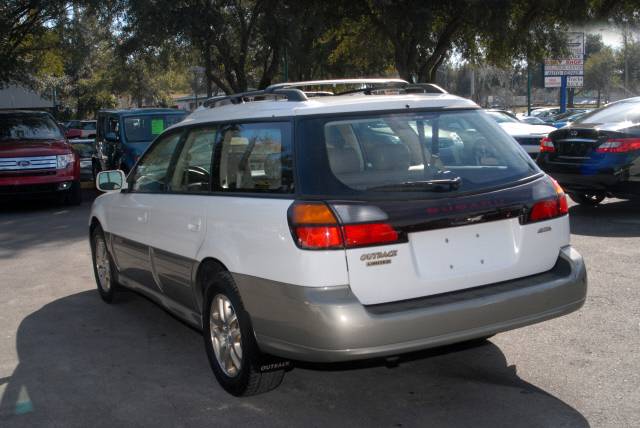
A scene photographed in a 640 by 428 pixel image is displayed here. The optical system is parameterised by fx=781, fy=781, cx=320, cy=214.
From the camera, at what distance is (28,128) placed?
1433cm

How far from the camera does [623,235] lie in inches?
358

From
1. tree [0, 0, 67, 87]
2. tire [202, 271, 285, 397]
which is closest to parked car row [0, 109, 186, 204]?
tree [0, 0, 67, 87]

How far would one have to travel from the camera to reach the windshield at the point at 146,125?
15844 millimetres

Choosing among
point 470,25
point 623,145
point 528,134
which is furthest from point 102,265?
point 470,25

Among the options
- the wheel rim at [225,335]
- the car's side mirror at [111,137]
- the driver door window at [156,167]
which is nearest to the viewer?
the wheel rim at [225,335]

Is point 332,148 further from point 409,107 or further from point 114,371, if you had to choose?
point 114,371

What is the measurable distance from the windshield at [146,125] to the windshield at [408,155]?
11.9m

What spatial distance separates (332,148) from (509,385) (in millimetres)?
1786

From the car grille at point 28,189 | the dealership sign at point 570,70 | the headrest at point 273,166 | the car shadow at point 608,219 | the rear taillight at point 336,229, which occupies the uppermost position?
the dealership sign at point 570,70

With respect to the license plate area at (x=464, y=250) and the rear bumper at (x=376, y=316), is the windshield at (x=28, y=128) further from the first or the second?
the license plate area at (x=464, y=250)

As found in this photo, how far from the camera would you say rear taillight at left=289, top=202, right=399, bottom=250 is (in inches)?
153

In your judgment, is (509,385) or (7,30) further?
(7,30)

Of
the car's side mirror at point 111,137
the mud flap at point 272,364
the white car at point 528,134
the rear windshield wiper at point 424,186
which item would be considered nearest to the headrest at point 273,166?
the rear windshield wiper at point 424,186

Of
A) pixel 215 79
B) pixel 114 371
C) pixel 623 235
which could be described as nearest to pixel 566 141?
pixel 623 235
